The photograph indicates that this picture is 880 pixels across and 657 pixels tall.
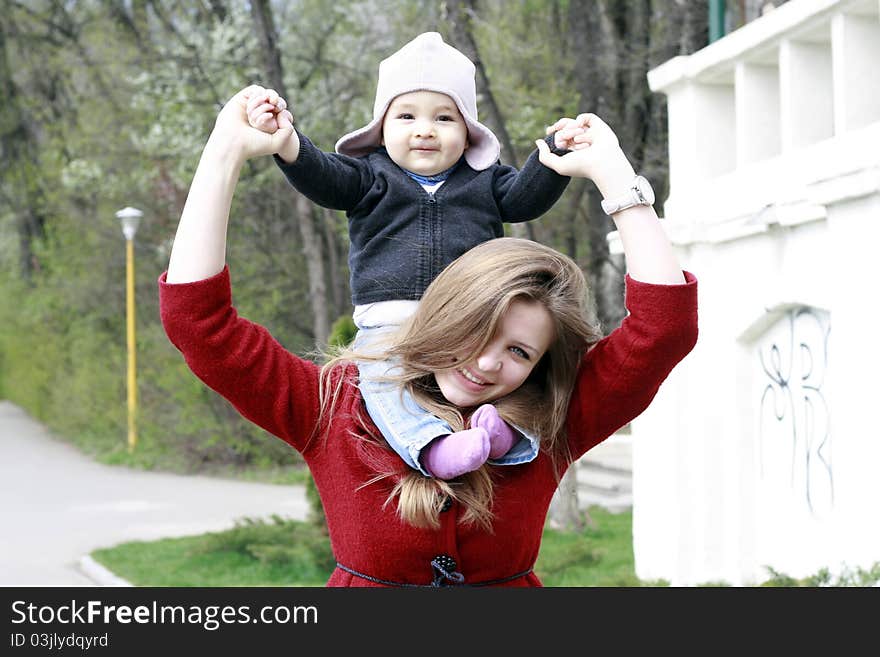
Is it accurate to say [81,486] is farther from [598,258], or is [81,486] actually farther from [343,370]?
[343,370]

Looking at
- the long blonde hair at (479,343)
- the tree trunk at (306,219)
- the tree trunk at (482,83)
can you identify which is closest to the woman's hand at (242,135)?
the long blonde hair at (479,343)

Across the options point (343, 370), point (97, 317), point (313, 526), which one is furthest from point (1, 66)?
point (343, 370)

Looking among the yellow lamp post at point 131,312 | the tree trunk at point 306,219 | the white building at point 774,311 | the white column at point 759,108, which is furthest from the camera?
the yellow lamp post at point 131,312

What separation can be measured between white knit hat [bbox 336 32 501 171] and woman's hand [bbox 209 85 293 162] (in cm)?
26

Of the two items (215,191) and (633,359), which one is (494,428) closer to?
(633,359)

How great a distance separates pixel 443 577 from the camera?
2.30 metres

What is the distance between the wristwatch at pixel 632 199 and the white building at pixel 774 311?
386 centimetres

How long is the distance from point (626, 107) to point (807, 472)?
28.9ft

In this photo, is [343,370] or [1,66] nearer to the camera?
[343,370]

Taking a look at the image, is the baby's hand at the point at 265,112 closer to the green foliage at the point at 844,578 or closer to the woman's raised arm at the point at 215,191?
the woman's raised arm at the point at 215,191

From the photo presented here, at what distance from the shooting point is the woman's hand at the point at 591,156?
2256 millimetres

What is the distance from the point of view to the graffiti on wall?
6707 mm

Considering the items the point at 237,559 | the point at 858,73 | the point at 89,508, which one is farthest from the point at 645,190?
the point at 89,508

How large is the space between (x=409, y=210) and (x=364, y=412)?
1.30 feet
